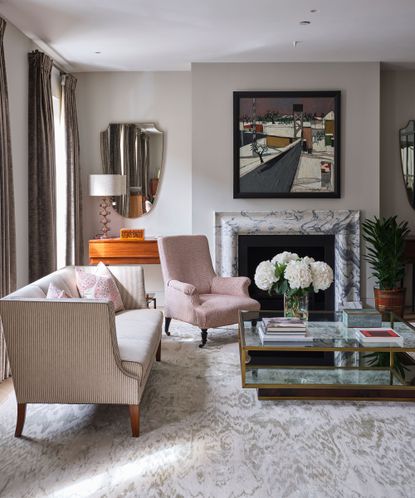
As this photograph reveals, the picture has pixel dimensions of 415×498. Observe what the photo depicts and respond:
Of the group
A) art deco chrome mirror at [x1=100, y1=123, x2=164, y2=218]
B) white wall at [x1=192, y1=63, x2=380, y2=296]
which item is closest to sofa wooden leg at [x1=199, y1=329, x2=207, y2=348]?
white wall at [x1=192, y1=63, x2=380, y2=296]

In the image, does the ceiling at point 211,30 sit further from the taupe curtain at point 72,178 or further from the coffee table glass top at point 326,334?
Answer: the coffee table glass top at point 326,334

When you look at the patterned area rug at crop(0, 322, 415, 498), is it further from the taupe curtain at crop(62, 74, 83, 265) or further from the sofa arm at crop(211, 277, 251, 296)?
the taupe curtain at crop(62, 74, 83, 265)

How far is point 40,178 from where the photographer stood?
5277 mm

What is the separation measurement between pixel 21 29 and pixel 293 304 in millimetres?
3168

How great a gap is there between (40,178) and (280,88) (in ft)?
8.71

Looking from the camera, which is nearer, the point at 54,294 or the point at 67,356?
the point at 67,356

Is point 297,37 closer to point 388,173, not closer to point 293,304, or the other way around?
point 388,173

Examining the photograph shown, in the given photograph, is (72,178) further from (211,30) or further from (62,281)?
(62,281)

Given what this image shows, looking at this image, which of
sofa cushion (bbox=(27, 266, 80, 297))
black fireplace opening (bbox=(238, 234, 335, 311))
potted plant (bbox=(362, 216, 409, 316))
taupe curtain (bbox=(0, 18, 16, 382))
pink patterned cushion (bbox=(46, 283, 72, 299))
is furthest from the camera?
black fireplace opening (bbox=(238, 234, 335, 311))

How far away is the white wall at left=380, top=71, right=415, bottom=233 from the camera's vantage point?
6.69 m

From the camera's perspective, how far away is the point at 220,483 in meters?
2.60

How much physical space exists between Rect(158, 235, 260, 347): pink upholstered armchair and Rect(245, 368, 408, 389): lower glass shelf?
125cm

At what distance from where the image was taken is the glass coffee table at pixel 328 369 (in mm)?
3537

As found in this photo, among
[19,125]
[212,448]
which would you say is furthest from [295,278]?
[19,125]
